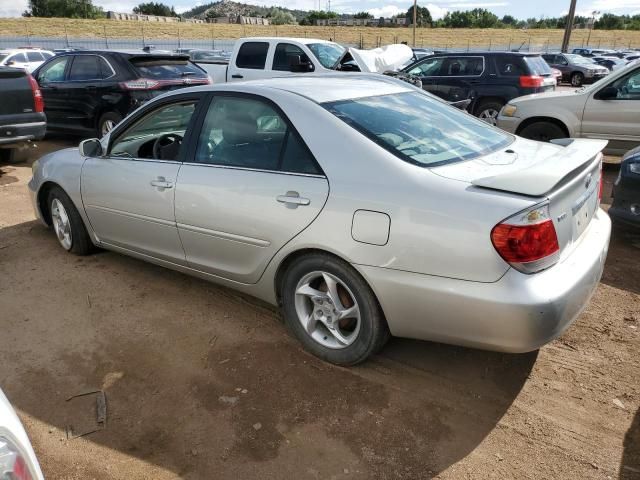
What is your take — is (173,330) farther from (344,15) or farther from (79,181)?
(344,15)

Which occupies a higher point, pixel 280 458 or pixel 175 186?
pixel 175 186

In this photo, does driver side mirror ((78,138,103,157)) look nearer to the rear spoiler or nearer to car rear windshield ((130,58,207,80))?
the rear spoiler

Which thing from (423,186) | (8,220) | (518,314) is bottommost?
(8,220)

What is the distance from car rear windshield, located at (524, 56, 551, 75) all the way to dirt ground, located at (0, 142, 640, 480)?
7490 millimetres

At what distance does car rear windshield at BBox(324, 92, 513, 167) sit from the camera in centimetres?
293

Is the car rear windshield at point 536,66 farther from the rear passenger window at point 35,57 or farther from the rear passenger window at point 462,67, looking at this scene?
the rear passenger window at point 35,57

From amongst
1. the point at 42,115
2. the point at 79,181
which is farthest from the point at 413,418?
the point at 42,115

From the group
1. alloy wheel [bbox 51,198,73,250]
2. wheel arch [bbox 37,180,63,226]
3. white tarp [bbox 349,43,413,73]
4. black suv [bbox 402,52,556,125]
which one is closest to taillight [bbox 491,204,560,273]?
alloy wheel [bbox 51,198,73,250]

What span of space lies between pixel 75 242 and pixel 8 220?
1.86 metres

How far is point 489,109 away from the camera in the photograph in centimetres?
1057

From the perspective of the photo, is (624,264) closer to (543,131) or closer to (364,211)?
(364,211)

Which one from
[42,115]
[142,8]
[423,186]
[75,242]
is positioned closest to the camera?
[423,186]

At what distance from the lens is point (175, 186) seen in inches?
142

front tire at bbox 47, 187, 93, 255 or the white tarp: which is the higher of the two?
the white tarp
